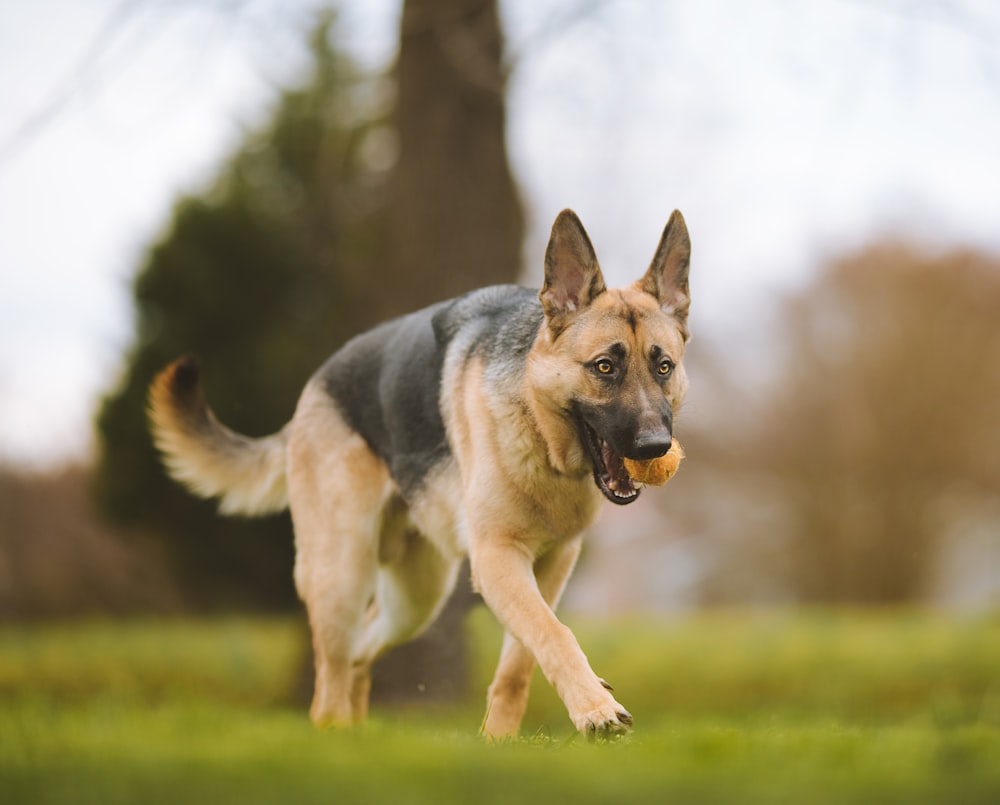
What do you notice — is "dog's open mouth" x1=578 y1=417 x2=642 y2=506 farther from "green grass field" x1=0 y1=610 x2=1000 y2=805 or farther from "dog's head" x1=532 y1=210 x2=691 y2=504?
"green grass field" x1=0 y1=610 x2=1000 y2=805

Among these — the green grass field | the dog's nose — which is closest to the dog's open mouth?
the dog's nose

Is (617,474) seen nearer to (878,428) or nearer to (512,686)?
(512,686)

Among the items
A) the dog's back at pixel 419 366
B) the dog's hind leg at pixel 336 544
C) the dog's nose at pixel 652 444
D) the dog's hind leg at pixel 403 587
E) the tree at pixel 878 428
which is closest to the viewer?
the dog's nose at pixel 652 444

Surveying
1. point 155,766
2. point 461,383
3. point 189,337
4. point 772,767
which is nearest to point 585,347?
point 461,383

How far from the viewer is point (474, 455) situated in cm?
493

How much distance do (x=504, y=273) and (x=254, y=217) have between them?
266 inches

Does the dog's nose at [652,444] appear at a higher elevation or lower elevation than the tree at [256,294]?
lower

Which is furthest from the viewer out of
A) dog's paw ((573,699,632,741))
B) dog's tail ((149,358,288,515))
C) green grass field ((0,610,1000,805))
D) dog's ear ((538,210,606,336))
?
dog's tail ((149,358,288,515))

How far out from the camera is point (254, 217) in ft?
48.5

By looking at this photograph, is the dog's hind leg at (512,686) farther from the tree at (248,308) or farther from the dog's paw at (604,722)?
the tree at (248,308)

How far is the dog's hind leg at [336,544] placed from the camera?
5.66 meters

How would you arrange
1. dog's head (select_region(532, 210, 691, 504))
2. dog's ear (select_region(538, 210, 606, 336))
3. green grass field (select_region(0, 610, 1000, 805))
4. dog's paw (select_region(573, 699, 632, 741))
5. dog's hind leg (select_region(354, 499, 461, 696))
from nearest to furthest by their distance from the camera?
green grass field (select_region(0, 610, 1000, 805)), dog's paw (select_region(573, 699, 632, 741)), dog's head (select_region(532, 210, 691, 504)), dog's ear (select_region(538, 210, 606, 336)), dog's hind leg (select_region(354, 499, 461, 696))

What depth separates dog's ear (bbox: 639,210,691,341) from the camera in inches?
192

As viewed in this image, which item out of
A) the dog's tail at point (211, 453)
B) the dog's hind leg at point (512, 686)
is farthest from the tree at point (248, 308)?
the dog's hind leg at point (512, 686)
